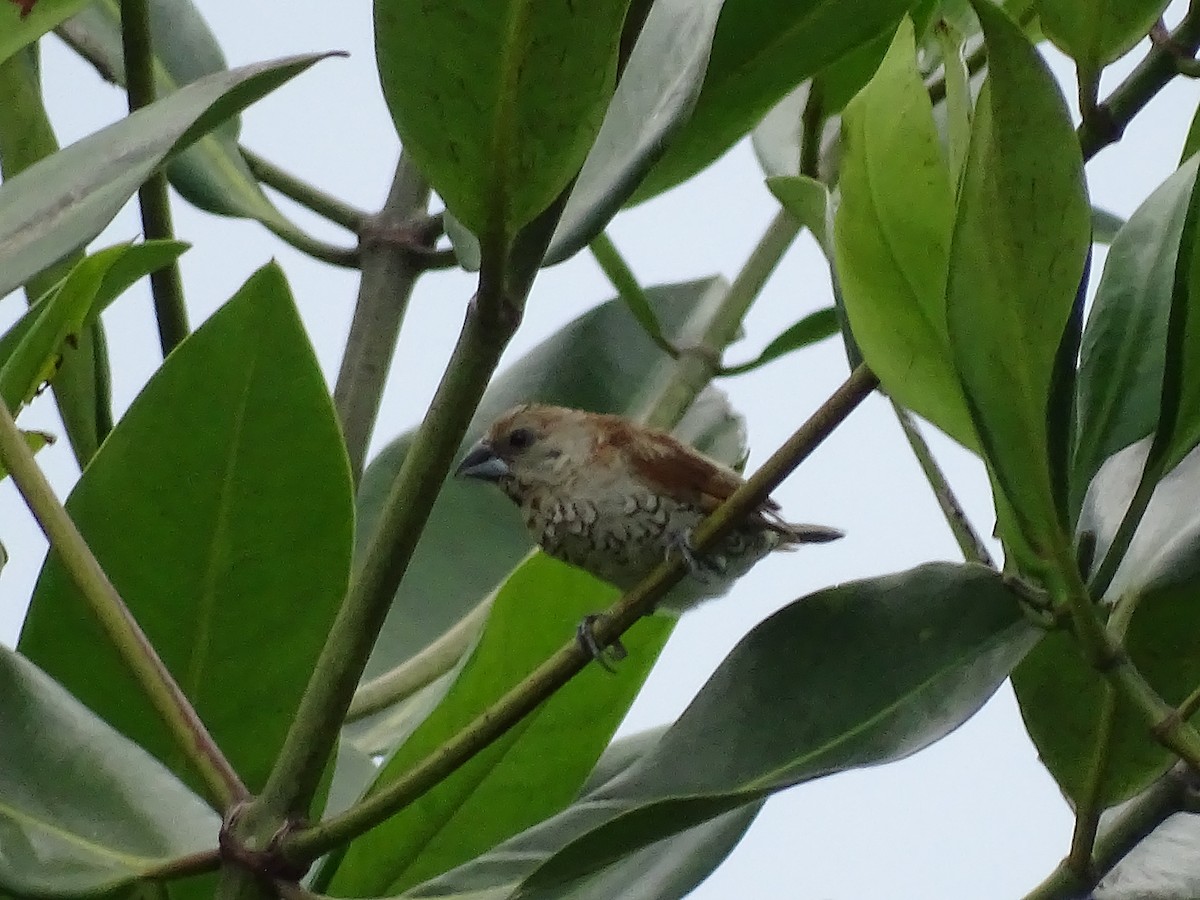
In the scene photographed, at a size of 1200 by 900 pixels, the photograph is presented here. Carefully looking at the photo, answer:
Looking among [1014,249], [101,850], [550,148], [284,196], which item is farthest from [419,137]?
[284,196]

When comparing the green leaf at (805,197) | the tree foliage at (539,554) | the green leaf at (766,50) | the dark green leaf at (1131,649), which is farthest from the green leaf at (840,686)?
the green leaf at (766,50)

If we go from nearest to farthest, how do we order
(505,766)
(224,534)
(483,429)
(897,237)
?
(897,237), (224,534), (505,766), (483,429)

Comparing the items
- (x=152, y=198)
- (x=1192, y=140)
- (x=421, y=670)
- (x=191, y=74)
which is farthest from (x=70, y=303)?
(x=1192, y=140)

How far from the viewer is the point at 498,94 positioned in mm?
681

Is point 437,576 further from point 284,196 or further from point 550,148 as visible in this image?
point 550,148

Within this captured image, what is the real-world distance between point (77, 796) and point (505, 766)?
38 centimetres

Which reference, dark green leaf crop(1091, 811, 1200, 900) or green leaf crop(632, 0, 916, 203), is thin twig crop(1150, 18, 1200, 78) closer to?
green leaf crop(632, 0, 916, 203)

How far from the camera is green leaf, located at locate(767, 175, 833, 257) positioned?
0.88m

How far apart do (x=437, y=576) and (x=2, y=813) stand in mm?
695

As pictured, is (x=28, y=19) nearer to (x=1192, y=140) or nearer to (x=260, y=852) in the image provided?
(x=260, y=852)

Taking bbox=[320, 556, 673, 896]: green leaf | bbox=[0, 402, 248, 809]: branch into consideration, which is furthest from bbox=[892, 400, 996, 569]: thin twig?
bbox=[0, 402, 248, 809]: branch

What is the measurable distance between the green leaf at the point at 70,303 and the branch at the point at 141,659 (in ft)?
0.70

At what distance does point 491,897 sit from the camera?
85cm

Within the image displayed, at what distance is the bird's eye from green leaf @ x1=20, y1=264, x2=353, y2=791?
608 mm
